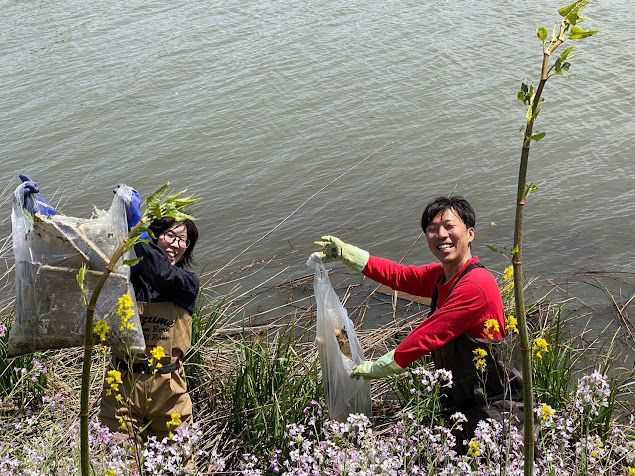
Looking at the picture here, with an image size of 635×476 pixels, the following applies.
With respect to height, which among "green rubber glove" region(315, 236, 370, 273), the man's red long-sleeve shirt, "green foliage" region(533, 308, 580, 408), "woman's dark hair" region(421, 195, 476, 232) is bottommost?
"green foliage" region(533, 308, 580, 408)

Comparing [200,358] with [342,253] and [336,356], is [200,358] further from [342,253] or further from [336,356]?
[342,253]

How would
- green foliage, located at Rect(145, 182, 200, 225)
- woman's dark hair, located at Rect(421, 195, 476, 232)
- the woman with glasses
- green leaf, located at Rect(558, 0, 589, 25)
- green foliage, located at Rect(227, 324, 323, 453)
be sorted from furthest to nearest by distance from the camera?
green foliage, located at Rect(227, 324, 323, 453)
woman's dark hair, located at Rect(421, 195, 476, 232)
the woman with glasses
green foliage, located at Rect(145, 182, 200, 225)
green leaf, located at Rect(558, 0, 589, 25)

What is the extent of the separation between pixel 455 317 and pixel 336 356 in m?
0.70

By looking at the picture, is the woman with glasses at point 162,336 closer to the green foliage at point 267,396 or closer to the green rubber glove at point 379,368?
the green foliage at point 267,396

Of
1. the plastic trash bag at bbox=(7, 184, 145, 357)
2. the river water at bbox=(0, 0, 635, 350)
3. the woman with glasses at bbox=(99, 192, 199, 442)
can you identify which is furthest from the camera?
the river water at bbox=(0, 0, 635, 350)

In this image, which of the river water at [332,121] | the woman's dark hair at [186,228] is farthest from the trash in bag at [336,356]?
the river water at [332,121]

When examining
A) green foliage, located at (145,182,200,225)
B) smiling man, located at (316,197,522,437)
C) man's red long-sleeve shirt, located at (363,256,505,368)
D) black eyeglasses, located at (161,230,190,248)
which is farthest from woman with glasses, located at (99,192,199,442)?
green foliage, located at (145,182,200,225)

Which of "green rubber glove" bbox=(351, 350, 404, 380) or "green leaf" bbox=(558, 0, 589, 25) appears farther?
"green rubber glove" bbox=(351, 350, 404, 380)

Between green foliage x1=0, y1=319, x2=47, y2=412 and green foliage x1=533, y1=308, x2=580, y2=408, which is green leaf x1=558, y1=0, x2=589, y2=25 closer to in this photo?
green foliage x1=533, y1=308, x2=580, y2=408

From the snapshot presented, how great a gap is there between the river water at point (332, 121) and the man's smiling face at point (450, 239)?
264 cm

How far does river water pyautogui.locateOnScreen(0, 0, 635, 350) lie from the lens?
691cm

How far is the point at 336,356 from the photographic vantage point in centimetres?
347

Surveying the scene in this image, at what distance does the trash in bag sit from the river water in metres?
2.60

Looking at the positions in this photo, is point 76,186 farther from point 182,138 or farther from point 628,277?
point 628,277
